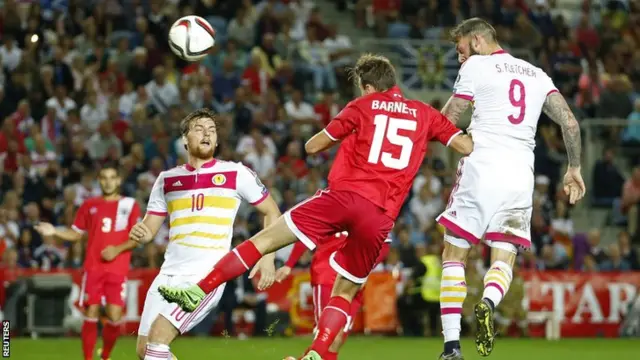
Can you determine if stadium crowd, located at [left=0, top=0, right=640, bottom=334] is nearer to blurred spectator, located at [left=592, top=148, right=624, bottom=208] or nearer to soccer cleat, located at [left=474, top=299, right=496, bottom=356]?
blurred spectator, located at [left=592, top=148, right=624, bottom=208]

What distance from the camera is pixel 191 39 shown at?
12.3 m

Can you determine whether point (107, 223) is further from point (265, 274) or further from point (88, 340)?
point (265, 274)

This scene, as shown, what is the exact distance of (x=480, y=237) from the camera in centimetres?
966

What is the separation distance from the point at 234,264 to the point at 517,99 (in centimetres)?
273

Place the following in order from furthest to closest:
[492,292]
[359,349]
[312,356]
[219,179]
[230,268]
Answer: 1. [359,349]
2. [492,292]
3. [219,179]
4. [230,268]
5. [312,356]

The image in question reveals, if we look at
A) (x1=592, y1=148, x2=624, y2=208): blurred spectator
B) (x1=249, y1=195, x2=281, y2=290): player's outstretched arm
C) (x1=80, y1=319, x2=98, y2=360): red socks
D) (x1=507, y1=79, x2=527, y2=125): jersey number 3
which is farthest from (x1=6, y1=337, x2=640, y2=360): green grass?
(x1=249, y1=195, x2=281, y2=290): player's outstretched arm

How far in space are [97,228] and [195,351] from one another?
8.03ft

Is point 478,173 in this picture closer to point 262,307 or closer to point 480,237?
point 480,237

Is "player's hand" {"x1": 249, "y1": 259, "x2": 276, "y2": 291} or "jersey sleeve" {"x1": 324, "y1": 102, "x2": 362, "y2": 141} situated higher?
"jersey sleeve" {"x1": 324, "y1": 102, "x2": 362, "y2": 141}

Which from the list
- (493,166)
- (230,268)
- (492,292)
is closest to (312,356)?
(230,268)

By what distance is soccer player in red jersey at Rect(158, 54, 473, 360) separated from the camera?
27.7 feet

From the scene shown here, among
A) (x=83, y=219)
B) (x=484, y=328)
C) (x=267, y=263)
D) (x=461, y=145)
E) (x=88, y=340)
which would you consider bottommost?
(x=88, y=340)

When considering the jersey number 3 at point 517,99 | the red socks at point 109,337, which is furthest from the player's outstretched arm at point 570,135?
the red socks at point 109,337

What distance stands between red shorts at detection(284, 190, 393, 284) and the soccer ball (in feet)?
13.2
